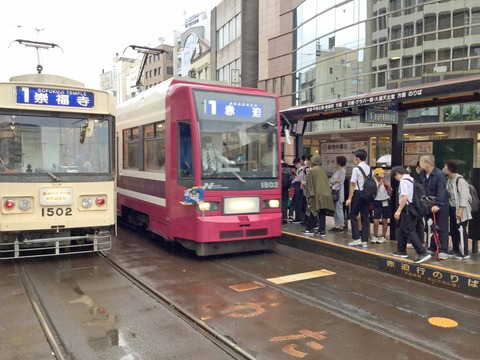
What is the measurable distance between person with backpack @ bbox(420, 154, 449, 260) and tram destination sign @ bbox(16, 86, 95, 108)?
604 cm

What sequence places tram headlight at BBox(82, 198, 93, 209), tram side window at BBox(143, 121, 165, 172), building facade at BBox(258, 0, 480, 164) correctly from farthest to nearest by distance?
building facade at BBox(258, 0, 480, 164) → tram side window at BBox(143, 121, 165, 172) → tram headlight at BBox(82, 198, 93, 209)

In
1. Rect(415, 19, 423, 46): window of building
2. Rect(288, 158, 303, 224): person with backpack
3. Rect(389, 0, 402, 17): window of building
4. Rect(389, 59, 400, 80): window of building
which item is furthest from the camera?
Rect(389, 59, 400, 80): window of building

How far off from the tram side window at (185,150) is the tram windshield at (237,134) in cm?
23

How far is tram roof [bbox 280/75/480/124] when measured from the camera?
22.6ft

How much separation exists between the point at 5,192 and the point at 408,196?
6.57m

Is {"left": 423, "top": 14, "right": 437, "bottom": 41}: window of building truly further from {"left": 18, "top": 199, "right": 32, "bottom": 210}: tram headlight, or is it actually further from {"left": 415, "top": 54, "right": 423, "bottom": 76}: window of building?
{"left": 18, "top": 199, "right": 32, "bottom": 210}: tram headlight

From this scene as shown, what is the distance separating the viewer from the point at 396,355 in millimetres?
4094

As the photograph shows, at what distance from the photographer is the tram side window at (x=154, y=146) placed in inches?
333

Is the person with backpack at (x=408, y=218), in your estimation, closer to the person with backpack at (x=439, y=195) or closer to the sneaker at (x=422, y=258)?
the sneaker at (x=422, y=258)

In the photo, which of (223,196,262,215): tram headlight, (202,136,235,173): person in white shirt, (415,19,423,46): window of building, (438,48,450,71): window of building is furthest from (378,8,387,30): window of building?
(202,136,235,173): person in white shirt

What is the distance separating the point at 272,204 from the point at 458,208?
3211mm

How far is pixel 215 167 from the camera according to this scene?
25.3 ft

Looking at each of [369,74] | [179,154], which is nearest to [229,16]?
[369,74]

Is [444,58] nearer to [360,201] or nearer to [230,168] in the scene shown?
[360,201]
